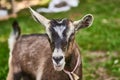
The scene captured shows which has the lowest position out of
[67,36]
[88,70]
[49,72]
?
[88,70]

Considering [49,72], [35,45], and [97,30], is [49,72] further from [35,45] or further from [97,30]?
[97,30]

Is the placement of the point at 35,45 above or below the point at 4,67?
above

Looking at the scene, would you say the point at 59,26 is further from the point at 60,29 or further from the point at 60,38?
the point at 60,38

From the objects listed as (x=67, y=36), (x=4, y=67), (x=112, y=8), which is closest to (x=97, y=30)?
(x=112, y=8)

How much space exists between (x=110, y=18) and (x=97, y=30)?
1.48 metres

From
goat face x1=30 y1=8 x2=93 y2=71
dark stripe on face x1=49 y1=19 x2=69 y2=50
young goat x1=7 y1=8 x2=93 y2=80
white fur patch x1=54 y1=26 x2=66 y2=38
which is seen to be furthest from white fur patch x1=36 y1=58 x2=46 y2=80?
white fur patch x1=54 y1=26 x2=66 y2=38

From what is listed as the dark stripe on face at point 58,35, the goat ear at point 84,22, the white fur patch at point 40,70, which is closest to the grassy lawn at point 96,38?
the white fur patch at point 40,70

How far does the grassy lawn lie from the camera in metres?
11.0

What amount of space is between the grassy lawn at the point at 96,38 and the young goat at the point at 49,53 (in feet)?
6.87

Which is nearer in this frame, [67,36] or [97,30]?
[67,36]

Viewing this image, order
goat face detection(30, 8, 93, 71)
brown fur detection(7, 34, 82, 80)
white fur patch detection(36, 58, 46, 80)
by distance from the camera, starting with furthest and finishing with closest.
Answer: white fur patch detection(36, 58, 46, 80), brown fur detection(7, 34, 82, 80), goat face detection(30, 8, 93, 71)

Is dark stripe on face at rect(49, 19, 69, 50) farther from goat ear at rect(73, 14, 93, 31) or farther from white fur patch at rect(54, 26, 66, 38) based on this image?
goat ear at rect(73, 14, 93, 31)

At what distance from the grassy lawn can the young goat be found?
2095 millimetres

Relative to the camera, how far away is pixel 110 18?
595 inches
